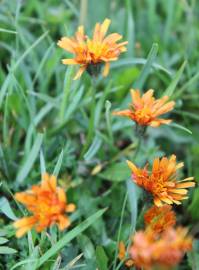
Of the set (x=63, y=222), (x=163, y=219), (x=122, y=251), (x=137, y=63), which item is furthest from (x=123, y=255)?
(x=137, y=63)

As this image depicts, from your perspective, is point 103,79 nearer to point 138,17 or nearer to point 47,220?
point 138,17

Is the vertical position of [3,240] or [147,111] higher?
[147,111]

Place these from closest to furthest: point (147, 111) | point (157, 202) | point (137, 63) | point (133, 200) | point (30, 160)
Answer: point (157, 202) → point (147, 111) → point (133, 200) → point (30, 160) → point (137, 63)

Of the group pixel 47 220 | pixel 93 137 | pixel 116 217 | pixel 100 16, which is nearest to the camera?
pixel 47 220

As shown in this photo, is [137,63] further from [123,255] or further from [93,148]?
[123,255]

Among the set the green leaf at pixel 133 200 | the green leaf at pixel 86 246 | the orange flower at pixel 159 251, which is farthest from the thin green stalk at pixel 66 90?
the orange flower at pixel 159 251

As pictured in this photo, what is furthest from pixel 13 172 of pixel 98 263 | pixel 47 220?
pixel 47 220

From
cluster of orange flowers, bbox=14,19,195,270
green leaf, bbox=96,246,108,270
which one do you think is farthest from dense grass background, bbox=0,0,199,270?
cluster of orange flowers, bbox=14,19,195,270
